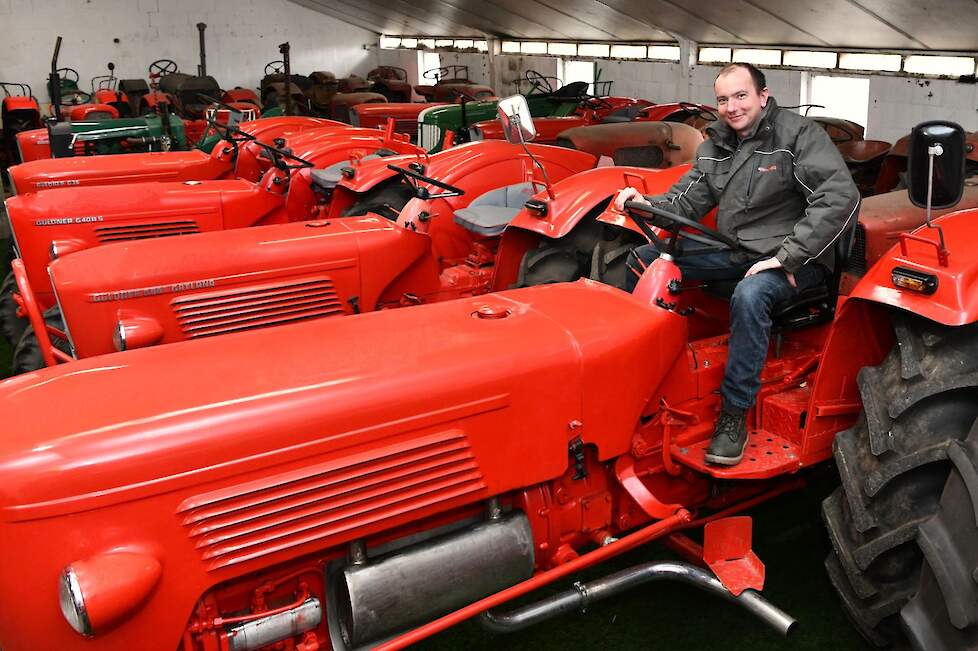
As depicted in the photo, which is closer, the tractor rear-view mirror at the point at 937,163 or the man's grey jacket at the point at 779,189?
the tractor rear-view mirror at the point at 937,163

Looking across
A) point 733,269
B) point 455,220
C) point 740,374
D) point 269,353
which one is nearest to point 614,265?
point 733,269

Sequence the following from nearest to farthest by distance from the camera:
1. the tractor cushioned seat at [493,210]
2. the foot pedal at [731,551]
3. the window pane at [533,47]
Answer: the foot pedal at [731,551], the tractor cushioned seat at [493,210], the window pane at [533,47]

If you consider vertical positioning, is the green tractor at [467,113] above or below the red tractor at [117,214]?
above

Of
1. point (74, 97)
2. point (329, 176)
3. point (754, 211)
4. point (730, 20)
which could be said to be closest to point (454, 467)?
point (754, 211)

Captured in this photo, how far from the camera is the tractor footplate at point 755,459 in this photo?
7.91ft

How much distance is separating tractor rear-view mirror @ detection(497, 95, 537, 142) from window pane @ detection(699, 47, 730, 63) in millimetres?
7702

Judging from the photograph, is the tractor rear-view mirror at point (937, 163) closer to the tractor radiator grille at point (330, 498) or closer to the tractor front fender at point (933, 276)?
the tractor front fender at point (933, 276)

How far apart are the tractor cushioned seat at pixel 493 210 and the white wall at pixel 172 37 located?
1392 cm

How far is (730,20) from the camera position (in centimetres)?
883

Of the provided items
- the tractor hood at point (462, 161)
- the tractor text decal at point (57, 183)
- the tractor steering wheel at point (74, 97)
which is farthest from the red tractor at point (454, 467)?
the tractor steering wheel at point (74, 97)

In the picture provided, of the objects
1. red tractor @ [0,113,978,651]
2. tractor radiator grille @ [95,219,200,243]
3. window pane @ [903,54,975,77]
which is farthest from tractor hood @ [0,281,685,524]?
window pane @ [903,54,975,77]

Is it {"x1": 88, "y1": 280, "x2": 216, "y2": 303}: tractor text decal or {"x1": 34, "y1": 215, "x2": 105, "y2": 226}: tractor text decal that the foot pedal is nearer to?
{"x1": 88, "y1": 280, "x2": 216, "y2": 303}: tractor text decal

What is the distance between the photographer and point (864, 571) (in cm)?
215

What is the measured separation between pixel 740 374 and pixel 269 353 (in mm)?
1274
